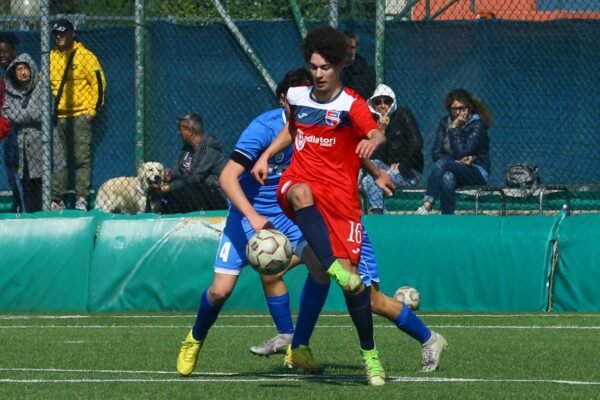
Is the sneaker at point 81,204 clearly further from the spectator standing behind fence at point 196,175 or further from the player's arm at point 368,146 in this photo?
the player's arm at point 368,146

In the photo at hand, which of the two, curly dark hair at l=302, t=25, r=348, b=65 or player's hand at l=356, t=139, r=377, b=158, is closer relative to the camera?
player's hand at l=356, t=139, r=377, b=158

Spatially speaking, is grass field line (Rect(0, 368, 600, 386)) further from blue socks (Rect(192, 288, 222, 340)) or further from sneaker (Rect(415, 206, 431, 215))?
sneaker (Rect(415, 206, 431, 215))

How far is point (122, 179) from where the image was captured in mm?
15680

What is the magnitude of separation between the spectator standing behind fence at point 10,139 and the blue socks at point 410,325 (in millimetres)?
8204


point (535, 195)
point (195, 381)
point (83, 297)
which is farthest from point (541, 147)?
point (195, 381)

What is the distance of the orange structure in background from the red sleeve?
7.94 metres

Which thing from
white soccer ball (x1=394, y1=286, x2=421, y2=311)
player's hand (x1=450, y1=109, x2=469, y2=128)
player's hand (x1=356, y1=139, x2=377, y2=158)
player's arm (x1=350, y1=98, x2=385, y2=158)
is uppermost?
player's arm (x1=350, y1=98, x2=385, y2=158)

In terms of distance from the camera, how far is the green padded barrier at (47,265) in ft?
47.0

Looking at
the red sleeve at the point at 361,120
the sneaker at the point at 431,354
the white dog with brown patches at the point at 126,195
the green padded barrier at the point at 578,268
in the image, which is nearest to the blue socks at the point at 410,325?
the sneaker at the point at 431,354

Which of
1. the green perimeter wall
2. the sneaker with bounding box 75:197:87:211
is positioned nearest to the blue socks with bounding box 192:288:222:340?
the green perimeter wall

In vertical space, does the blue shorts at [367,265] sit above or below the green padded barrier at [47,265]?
above

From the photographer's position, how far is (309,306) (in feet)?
27.8

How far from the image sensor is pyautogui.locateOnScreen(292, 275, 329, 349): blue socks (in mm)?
8422

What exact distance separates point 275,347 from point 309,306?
1.01 m
